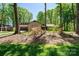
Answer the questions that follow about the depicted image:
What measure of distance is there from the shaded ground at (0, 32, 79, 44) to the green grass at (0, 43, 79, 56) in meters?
0.09

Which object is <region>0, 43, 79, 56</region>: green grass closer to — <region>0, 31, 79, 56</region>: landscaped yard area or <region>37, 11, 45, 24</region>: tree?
<region>0, 31, 79, 56</region>: landscaped yard area

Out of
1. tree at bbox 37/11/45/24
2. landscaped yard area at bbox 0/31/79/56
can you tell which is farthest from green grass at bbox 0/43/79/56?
tree at bbox 37/11/45/24

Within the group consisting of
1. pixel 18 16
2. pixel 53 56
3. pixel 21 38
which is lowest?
pixel 53 56

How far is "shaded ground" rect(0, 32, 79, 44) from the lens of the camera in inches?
175

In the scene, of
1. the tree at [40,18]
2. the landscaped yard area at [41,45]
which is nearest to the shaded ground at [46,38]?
the landscaped yard area at [41,45]

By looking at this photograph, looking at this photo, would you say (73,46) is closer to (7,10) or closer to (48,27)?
(48,27)

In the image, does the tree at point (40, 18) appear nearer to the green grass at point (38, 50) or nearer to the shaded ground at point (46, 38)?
the shaded ground at point (46, 38)

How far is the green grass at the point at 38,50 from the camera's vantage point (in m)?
4.21

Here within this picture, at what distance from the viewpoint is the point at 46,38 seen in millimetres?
4473

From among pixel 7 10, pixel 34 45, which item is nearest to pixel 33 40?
pixel 34 45

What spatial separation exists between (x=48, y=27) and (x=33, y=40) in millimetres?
343

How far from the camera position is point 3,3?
4.31 m

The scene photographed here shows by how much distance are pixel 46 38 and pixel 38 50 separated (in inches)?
11.9

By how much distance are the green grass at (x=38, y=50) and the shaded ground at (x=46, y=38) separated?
0.09 m
